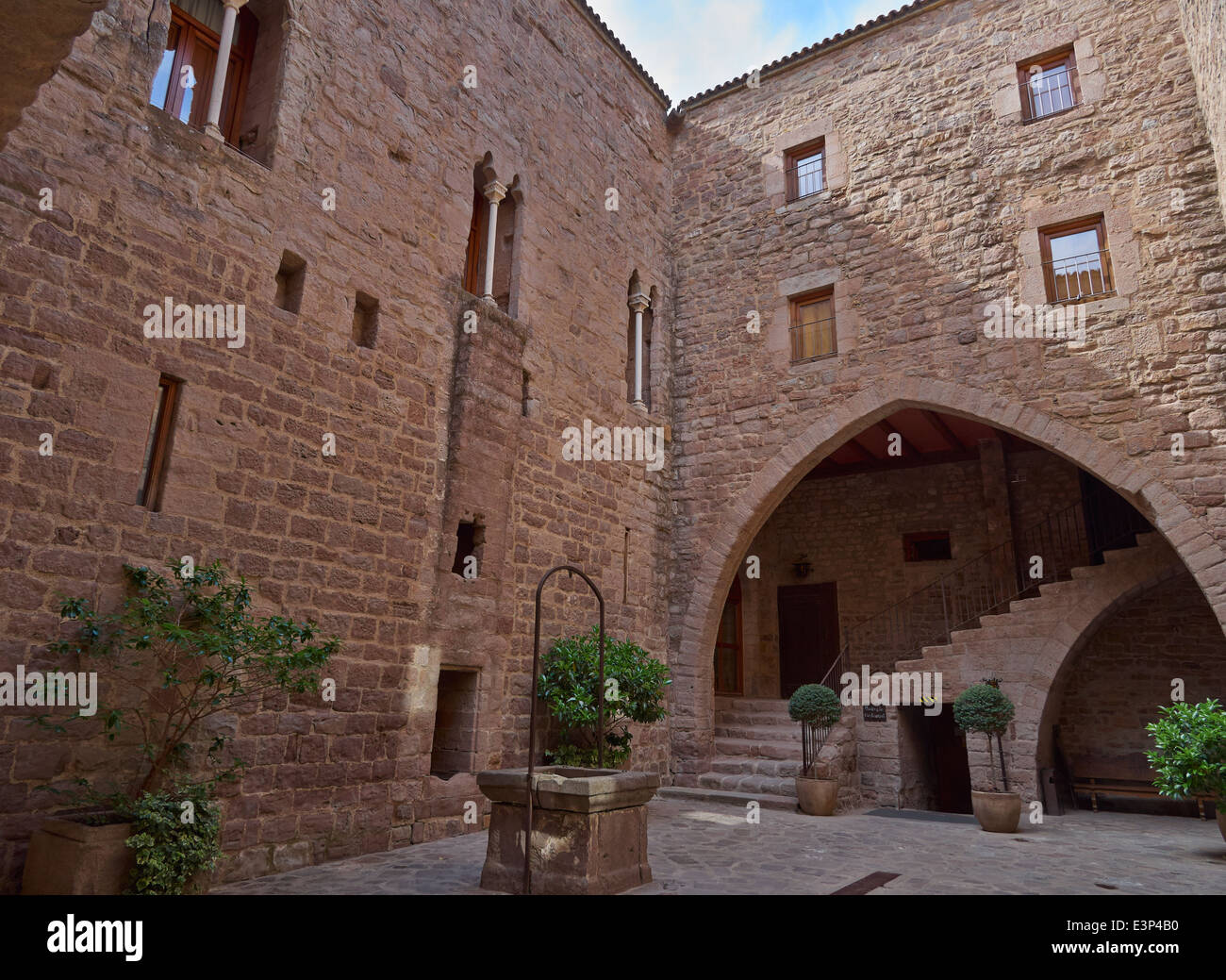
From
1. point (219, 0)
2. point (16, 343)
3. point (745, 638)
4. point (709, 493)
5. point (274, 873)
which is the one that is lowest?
point (274, 873)

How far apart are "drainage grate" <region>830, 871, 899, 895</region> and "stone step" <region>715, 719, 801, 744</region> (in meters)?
4.28

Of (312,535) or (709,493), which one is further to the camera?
(709,493)

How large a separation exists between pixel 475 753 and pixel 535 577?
1.79 meters

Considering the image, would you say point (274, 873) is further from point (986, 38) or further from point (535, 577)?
point (986, 38)

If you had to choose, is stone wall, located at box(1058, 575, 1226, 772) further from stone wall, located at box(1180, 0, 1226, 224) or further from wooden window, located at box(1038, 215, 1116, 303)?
stone wall, located at box(1180, 0, 1226, 224)

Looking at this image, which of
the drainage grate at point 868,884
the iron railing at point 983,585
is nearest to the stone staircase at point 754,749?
the iron railing at point 983,585

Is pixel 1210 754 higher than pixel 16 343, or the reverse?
pixel 16 343

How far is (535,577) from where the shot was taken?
7719mm

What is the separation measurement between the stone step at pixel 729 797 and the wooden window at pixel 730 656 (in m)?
4.25

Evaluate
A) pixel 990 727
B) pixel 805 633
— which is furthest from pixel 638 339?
pixel 805 633

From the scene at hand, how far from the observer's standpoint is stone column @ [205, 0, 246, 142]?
535 centimetres

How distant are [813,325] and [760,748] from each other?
518 cm

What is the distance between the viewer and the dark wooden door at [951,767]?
436 inches

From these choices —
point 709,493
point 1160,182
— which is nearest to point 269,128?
point 709,493
